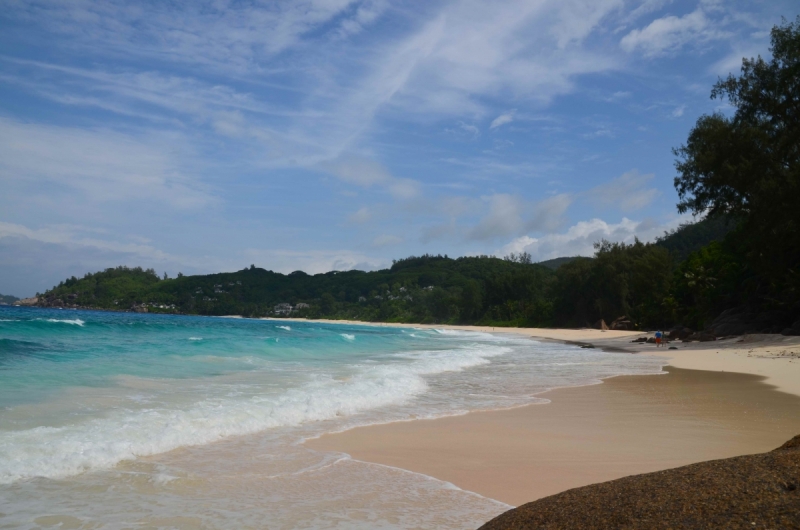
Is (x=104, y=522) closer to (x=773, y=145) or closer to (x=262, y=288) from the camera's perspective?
(x=773, y=145)

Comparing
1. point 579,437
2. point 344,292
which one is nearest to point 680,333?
point 579,437


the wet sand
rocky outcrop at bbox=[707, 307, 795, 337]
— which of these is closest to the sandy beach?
the wet sand

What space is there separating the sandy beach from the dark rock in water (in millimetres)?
1921

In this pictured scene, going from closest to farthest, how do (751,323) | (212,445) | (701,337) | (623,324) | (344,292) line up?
(212,445) → (751,323) → (701,337) → (623,324) → (344,292)

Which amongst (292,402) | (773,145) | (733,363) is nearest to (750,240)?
Result: (773,145)

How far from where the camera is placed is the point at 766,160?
2803 centimetres

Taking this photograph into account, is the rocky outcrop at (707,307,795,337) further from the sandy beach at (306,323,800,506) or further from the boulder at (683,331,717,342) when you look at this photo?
the sandy beach at (306,323,800,506)

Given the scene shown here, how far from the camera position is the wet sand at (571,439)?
5.44m

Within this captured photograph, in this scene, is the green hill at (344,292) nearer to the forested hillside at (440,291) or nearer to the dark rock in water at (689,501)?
the forested hillside at (440,291)

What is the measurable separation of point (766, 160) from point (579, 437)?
27296 mm

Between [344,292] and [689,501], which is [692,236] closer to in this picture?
[344,292]

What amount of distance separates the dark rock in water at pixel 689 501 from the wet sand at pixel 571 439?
1962 millimetres

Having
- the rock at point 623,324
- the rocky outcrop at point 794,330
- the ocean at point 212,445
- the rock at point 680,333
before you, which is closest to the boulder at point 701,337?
the rock at point 680,333

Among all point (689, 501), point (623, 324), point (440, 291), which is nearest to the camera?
point (689, 501)
